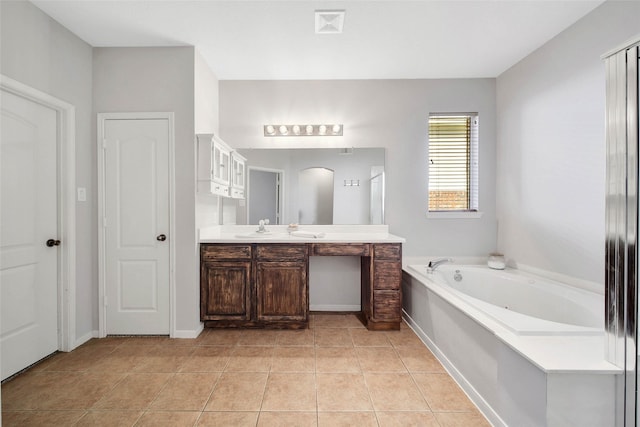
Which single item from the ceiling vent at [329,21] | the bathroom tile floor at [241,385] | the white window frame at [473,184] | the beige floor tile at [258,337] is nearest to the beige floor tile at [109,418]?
the bathroom tile floor at [241,385]

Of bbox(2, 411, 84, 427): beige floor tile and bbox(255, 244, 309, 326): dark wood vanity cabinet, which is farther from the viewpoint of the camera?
bbox(255, 244, 309, 326): dark wood vanity cabinet

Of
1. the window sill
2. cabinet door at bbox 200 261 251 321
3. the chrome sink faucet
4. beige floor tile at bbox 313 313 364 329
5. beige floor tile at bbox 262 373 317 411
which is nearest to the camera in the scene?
beige floor tile at bbox 262 373 317 411

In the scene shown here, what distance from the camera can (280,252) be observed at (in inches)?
109

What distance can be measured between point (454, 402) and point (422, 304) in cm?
94

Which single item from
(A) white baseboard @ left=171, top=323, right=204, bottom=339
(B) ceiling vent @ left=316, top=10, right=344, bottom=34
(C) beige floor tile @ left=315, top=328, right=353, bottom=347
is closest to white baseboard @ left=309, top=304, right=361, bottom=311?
(C) beige floor tile @ left=315, top=328, right=353, bottom=347

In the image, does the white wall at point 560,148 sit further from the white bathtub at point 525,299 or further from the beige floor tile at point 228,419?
the beige floor tile at point 228,419

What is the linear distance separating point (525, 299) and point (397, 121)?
2.14 meters

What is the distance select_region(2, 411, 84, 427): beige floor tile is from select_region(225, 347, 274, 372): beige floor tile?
865 mm

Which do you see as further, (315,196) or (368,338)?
(315,196)

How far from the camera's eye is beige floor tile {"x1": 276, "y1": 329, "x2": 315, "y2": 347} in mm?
2549

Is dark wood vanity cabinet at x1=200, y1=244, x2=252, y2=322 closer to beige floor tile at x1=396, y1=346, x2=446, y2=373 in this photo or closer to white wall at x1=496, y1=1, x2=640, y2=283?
beige floor tile at x1=396, y1=346, x2=446, y2=373

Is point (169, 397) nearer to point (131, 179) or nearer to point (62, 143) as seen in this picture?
point (131, 179)

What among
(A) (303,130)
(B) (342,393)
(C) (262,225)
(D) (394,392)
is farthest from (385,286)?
(A) (303,130)

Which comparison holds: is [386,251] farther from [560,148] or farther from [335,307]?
[560,148]
